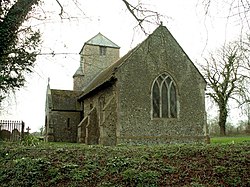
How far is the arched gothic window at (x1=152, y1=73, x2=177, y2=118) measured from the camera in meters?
22.7

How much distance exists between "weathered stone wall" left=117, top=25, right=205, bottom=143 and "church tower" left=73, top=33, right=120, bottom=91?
15658mm

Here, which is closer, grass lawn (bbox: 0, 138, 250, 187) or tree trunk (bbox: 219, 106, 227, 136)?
grass lawn (bbox: 0, 138, 250, 187)

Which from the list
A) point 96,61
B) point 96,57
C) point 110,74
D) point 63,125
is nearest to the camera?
point 110,74

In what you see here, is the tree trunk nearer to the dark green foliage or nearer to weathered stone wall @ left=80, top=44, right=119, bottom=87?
weathered stone wall @ left=80, top=44, right=119, bottom=87

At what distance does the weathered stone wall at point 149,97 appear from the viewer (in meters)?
21.5

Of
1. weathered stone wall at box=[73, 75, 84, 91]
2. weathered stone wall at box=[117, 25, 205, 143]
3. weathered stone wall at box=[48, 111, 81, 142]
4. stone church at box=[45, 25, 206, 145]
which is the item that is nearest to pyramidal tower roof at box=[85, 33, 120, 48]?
weathered stone wall at box=[73, 75, 84, 91]

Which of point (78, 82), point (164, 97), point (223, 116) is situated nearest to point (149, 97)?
point (164, 97)

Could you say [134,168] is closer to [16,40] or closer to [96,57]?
[16,40]

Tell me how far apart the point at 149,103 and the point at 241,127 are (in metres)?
38.1

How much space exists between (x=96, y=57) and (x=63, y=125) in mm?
9802

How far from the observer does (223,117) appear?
40000 millimetres

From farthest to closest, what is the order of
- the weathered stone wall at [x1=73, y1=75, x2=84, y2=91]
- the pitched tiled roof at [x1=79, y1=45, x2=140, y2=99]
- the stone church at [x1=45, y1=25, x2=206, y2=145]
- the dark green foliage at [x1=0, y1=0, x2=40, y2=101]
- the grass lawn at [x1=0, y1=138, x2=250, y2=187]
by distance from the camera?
the weathered stone wall at [x1=73, y1=75, x2=84, y2=91]
the pitched tiled roof at [x1=79, y1=45, x2=140, y2=99]
the stone church at [x1=45, y1=25, x2=206, y2=145]
the dark green foliage at [x1=0, y1=0, x2=40, y2=101]
the grass lawn at [x1=0, y1=138, x2=250, y2=187]

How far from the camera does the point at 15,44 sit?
45.6ft

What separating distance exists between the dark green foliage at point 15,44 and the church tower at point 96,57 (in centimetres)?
2152
